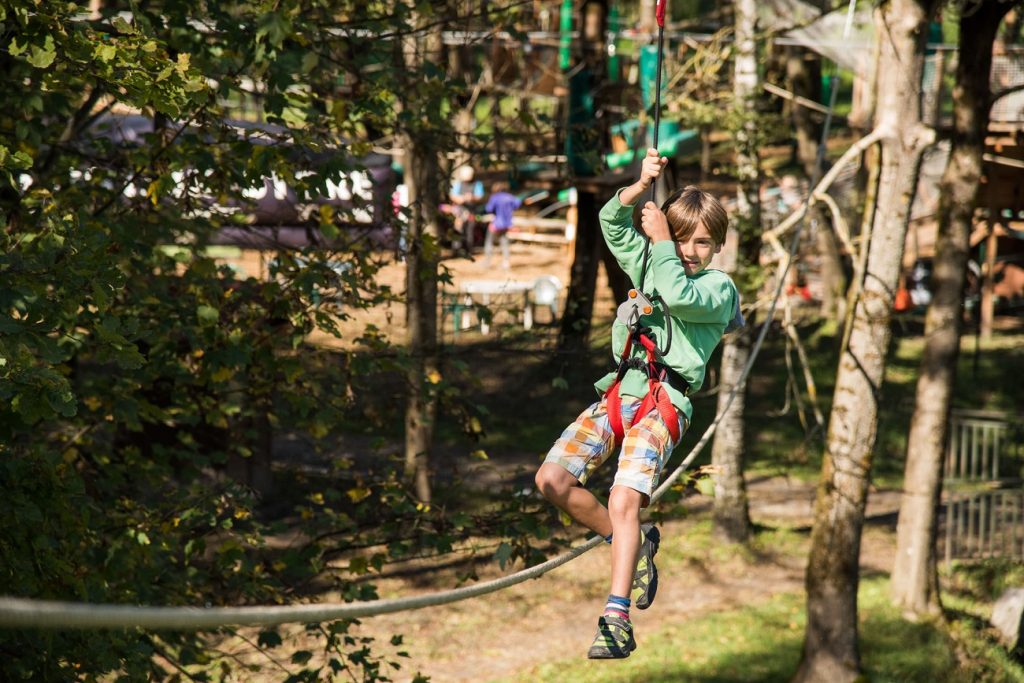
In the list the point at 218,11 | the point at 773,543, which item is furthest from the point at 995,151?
the point at 218,11

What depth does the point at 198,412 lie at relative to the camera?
7.43 metres

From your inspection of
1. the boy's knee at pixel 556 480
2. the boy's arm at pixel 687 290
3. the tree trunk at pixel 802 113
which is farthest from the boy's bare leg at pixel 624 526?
the tree trunk at pixel 802 113

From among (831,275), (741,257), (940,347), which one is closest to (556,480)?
(940,347)

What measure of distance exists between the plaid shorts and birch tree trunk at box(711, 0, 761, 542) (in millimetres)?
7886

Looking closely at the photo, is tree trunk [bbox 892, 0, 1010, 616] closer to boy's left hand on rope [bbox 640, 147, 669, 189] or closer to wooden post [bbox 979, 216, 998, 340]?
wooden post [bbox 979, 216, 998, 340]

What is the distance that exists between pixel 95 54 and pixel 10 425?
167cm

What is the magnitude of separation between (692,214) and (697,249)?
129mm

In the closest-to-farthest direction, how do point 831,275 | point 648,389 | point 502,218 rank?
point 648,389
point 831,275
point 502,218

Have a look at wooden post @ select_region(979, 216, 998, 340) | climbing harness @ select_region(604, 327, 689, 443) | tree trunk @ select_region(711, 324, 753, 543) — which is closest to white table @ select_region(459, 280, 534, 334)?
tree trunk @ select_region(711, 324, 753, 543)

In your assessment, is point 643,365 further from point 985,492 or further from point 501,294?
point 985,492

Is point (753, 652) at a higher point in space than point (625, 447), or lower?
lower

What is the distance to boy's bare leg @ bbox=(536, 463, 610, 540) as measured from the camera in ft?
14.0

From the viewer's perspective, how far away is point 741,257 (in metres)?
13.7

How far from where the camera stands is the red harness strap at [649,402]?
4.23 metres
